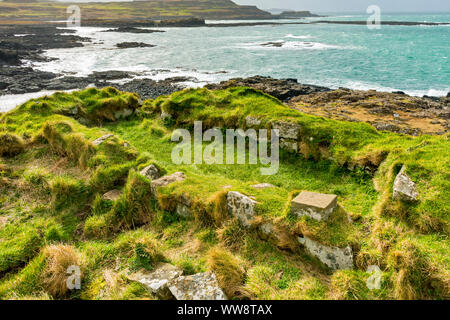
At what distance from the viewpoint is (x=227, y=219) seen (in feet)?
19.8

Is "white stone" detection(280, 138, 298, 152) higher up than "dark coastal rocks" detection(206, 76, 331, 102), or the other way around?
"dark coastal rocks" detection(206, 76, 331, 102)

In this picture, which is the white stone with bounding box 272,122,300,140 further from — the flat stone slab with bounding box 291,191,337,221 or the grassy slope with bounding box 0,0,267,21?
the grassy slope with bounding box 0,0,267,21

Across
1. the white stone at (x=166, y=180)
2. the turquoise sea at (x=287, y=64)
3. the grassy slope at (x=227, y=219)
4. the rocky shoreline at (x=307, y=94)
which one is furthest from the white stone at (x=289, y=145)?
the turquoise sea at (x=287, y=64)

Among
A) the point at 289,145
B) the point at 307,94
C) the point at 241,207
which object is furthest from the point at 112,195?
the point at 307,94

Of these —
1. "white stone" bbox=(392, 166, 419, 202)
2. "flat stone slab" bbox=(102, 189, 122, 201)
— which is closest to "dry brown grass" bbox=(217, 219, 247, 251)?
"flat stone slab" bbox=(102, 189, 122, 201)

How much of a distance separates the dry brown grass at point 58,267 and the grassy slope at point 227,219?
0.11 meters

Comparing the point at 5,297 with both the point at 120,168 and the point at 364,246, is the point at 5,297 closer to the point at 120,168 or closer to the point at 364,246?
the point at 120,168

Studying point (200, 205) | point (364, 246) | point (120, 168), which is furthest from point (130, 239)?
point (364, 246)

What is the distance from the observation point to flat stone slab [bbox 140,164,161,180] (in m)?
7.62

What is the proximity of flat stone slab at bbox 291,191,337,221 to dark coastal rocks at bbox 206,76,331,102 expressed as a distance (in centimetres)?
2310

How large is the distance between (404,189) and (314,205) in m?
2.43

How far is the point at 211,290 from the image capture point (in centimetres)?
437

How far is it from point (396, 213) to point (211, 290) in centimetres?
427

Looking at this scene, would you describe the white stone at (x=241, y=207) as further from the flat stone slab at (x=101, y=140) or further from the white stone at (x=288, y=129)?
the flat stone slab at (x=101, y=140)
